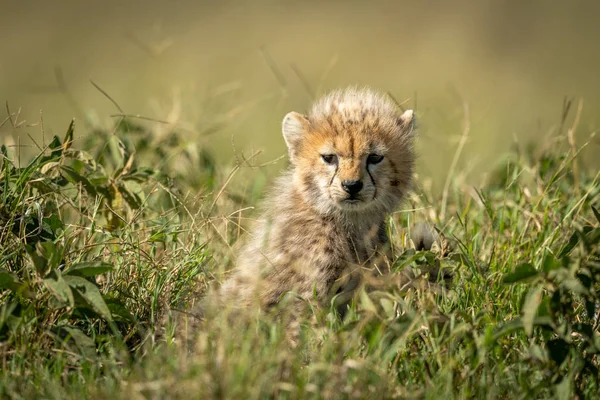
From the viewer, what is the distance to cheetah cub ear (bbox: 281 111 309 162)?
4.61 metres

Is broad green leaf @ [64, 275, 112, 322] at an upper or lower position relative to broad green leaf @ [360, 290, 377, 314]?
upper

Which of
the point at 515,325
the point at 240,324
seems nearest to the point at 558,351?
the point at 515,325

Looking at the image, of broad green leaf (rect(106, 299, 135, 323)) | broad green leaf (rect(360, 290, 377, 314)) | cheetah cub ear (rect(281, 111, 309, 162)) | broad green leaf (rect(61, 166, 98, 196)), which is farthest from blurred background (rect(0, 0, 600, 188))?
broad green leaf (rect(360, 290, 377, 314))

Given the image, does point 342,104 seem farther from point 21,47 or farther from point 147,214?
point 21,47

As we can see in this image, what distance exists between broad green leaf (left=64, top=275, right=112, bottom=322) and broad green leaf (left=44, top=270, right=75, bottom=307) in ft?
0.13

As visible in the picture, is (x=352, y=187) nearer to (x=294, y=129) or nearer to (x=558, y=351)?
(x=294, y=129)

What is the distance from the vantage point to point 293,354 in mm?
3146

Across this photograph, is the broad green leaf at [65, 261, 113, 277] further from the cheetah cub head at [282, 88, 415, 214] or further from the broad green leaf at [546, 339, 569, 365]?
the broad green leaf at [546, 339, 569, 365]

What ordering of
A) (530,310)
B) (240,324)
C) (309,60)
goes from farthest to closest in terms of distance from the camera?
1. (309,60)
2. (240,324)
3. (530,310)

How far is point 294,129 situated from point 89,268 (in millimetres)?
1519

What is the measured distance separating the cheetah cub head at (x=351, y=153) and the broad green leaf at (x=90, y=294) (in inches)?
53.0

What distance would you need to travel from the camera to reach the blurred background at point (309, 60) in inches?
368

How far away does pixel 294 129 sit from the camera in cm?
465

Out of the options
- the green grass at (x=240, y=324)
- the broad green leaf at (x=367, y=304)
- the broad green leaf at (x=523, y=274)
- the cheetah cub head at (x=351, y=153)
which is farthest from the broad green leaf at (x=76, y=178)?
the broad green leaf at (x=523, y=274)
